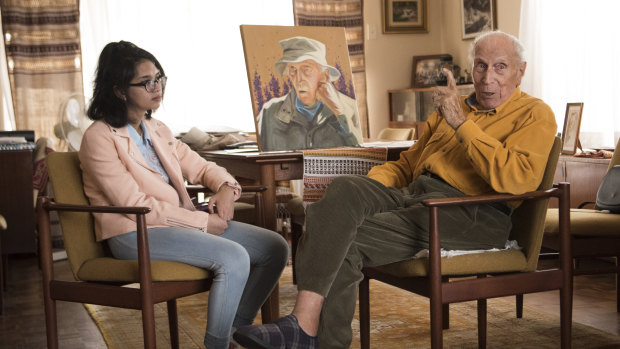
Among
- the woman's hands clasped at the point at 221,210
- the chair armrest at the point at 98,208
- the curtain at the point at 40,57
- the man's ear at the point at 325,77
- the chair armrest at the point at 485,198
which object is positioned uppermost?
the curtain at the point at 40,57

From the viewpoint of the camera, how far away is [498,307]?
137 inches

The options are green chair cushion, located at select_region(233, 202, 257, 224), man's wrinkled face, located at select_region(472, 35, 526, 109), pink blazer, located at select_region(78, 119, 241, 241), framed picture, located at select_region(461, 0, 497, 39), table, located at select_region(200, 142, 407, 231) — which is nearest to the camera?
pink blazer, located at select_region(78, 119, 241, 241)

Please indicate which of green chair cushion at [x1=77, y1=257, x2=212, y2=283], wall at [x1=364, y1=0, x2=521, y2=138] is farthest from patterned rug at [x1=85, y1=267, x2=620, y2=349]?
wall at [x1=364, y1=0, x2=521, y2=138]

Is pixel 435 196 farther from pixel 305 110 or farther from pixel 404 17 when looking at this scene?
pixel 404 17

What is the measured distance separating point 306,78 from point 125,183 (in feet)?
4.26

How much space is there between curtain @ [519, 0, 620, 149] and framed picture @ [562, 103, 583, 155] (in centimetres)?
29

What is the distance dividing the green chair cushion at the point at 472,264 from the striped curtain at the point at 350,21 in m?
4.05

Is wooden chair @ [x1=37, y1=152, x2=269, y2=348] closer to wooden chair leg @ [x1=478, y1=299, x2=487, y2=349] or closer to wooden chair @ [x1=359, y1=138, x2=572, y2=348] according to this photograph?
wooden chair @ [x1=359, y1=138, x2=572, y2=348]

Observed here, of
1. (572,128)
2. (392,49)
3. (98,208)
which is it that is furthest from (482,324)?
(392,49)

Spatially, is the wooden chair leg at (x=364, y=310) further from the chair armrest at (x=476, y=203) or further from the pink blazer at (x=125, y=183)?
the pink blazer at (x=125, y=183)

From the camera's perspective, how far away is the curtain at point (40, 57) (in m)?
5.48

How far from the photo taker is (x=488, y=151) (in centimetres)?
235

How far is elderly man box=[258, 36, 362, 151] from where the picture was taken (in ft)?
10.9

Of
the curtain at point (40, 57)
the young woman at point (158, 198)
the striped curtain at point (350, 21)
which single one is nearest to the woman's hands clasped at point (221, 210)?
the young woman at point (158, 198)
